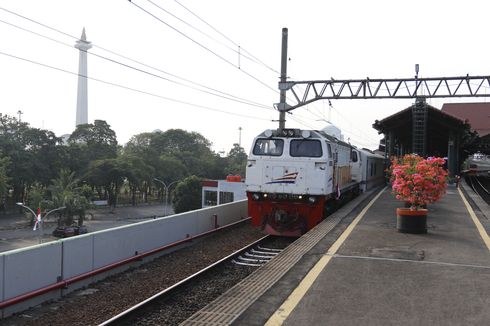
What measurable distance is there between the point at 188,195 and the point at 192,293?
181ft

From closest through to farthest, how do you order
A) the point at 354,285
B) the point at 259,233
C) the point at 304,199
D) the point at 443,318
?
1. the point at 443,318
2. the point at 354,285
3. the point at 304,199
4. the point at 259,233

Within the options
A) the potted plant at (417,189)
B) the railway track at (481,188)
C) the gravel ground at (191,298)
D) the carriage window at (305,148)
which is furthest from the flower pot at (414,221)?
the railway track at (481,188)

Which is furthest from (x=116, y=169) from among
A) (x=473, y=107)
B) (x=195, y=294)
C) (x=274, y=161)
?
(x=195, y=294)

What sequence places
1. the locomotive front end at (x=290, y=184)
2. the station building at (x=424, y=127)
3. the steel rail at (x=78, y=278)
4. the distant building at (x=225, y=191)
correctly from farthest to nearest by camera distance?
→ 1. the distant building at (x=225, y=191)
2. the station building at (x=424, y=127)
3. the locomotive front end at (x=290, y=184)
4. the steel rail at (x=78, y=278)

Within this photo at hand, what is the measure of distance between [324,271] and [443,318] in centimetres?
216

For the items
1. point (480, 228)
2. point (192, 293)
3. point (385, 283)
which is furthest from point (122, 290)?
point (480, 228)

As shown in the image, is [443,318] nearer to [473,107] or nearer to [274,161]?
[274,161]

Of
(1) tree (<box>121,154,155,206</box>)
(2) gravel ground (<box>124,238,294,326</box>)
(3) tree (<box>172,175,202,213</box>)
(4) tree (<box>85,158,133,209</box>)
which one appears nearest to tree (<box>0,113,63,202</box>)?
(4) tree (<box>85,158,133,209</box>)

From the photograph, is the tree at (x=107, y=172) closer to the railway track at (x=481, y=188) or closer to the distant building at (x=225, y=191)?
the distant building at (x=225, y=191)

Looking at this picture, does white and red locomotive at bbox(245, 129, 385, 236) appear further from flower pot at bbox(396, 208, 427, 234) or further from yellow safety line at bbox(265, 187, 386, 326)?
yellow safety line at bbox(265, 187, 386, 326)

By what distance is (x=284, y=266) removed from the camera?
7180 mm

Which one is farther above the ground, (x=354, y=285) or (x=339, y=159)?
(x=339, y=159)

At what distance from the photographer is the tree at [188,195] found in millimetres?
62000

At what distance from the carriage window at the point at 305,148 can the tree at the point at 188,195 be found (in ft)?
165
